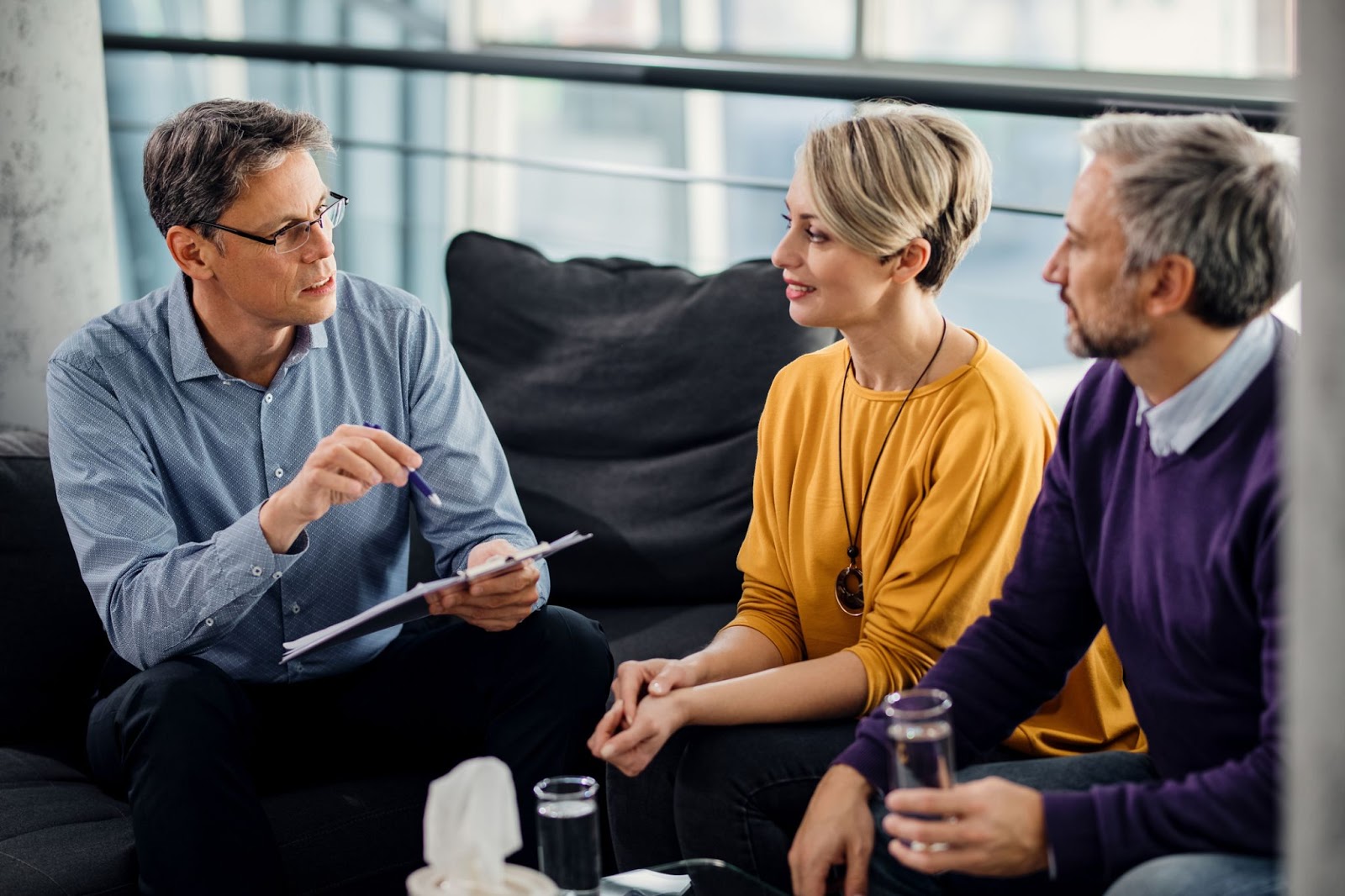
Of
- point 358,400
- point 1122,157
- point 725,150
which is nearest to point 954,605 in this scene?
point 1122,157

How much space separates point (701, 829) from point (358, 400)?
799 mm

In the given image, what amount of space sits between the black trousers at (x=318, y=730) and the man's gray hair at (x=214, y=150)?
60cm

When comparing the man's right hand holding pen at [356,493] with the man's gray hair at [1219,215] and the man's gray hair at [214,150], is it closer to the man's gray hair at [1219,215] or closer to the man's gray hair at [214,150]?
the man's gray hair at [214,150]

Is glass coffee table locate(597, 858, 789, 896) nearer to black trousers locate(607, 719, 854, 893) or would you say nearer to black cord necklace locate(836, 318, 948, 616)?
black trousers locate(607, 719, 854, 893)

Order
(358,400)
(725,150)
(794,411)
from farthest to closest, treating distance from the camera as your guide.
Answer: (725,150) → (358,400) → (794,411)

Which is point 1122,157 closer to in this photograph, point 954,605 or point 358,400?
point 954,605

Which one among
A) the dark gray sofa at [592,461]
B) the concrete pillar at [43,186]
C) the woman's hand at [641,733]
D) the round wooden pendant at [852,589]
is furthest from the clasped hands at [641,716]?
the concrete pillar at [43,186]

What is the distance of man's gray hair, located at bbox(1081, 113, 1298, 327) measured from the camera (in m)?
1.31

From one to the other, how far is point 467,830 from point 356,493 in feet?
2.15

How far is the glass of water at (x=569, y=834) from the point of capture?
1.31 meters

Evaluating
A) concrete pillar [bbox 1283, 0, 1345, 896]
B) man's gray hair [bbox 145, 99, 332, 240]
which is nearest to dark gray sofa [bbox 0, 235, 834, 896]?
man's gray hair [bbox 145, 99, 332, 240]

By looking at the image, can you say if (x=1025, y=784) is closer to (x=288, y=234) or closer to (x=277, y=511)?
(x=277, y=511)

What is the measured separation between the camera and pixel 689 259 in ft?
18.9

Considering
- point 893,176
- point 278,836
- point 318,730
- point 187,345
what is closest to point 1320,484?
point 893,176
